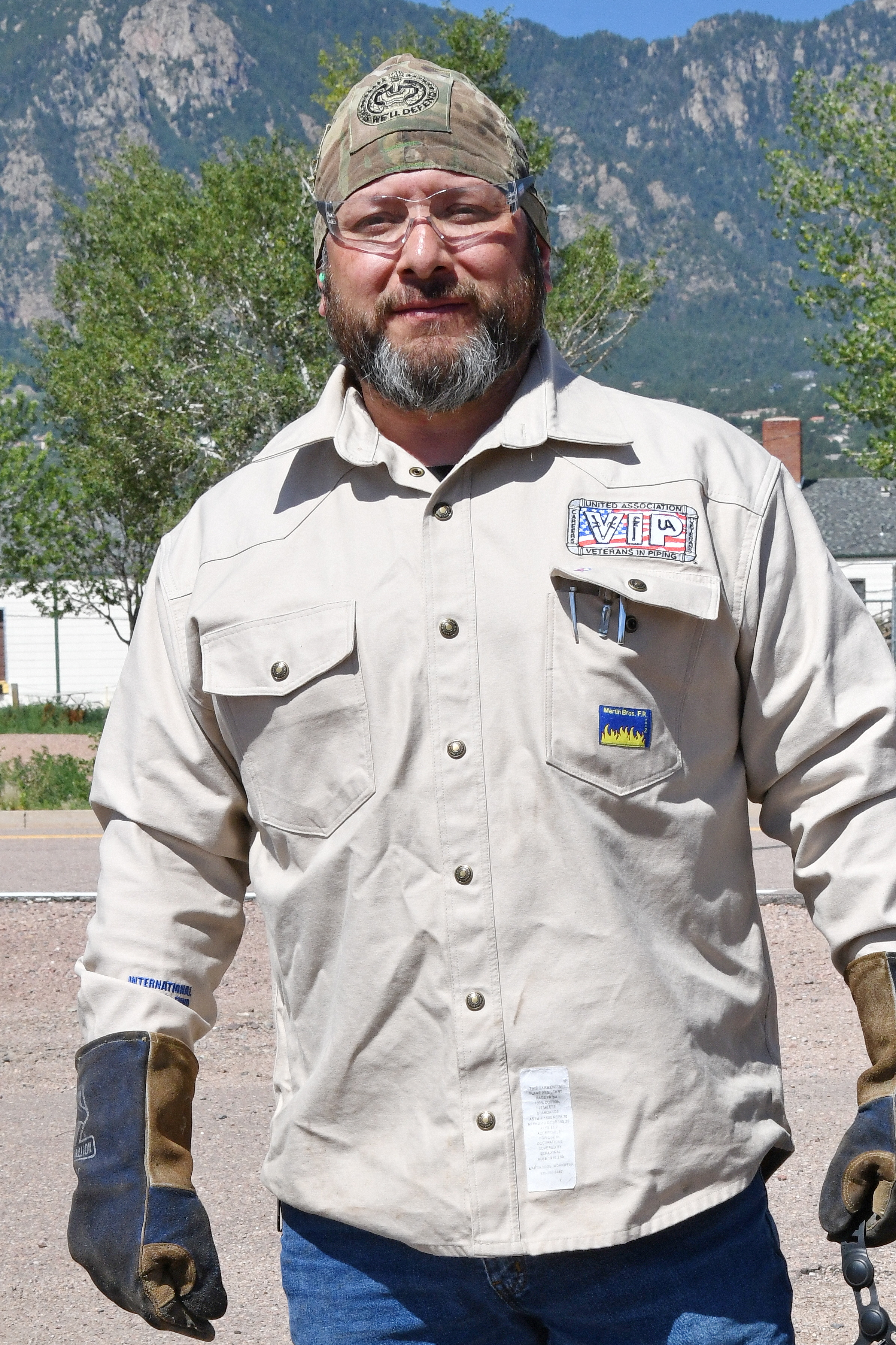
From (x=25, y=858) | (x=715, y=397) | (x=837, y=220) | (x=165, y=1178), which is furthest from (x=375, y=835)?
(x=715, y=397)

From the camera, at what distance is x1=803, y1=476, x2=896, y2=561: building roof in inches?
1839

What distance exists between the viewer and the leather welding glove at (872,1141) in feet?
6.40

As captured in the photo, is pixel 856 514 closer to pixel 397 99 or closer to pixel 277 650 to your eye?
pixel 397 99

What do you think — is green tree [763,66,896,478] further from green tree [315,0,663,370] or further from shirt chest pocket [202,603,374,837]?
shirt chest pocket [202,603,374,837]

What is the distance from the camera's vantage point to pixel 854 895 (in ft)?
6.67

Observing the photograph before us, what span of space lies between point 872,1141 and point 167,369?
20.2m

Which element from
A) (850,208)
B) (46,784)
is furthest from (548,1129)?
(850,208)

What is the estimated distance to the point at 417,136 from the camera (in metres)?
2.28

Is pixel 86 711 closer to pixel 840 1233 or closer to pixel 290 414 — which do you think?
pixel 290 414

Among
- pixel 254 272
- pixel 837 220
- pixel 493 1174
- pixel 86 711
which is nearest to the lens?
pixel 493 1174

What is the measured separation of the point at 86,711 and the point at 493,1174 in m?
29.5

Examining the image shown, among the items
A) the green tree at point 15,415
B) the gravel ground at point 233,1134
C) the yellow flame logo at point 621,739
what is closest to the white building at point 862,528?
the green tree at point 15,415

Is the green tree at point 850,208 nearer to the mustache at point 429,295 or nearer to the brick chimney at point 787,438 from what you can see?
the mustache at point 429,295

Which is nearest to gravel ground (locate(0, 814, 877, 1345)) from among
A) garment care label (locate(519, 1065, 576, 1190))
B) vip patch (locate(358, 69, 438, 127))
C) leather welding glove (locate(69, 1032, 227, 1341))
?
leather welding glove (locate(69, 1032, 227, 1341))
